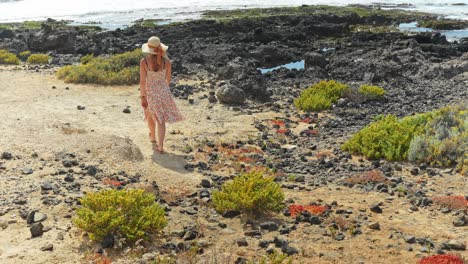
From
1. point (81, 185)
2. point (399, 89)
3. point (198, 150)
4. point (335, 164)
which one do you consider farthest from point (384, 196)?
point (399, 89)

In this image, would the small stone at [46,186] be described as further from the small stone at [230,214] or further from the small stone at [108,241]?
the small stone at [230,214]

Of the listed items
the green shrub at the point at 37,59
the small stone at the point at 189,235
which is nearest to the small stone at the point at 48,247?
the small stone at the point at 189,235

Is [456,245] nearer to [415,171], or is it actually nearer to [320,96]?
[415,171]

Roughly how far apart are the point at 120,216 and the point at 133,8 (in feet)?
241

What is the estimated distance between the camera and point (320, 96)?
1678cm

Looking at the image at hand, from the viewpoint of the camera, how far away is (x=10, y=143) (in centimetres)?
1028

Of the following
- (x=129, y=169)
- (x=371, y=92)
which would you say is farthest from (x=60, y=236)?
(x=371, y=92)

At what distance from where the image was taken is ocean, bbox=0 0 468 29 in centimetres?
6291

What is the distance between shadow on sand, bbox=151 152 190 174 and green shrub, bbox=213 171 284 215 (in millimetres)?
2064

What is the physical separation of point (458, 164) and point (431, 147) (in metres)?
0.81

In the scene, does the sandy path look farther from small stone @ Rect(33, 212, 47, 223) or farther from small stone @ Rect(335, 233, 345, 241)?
small stone @ Rect(335, 233, 345, 241)

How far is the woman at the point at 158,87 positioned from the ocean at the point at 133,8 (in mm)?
46116

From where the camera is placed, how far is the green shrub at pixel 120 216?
6266 mm

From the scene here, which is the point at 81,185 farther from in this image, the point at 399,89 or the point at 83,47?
the point at 83,47
